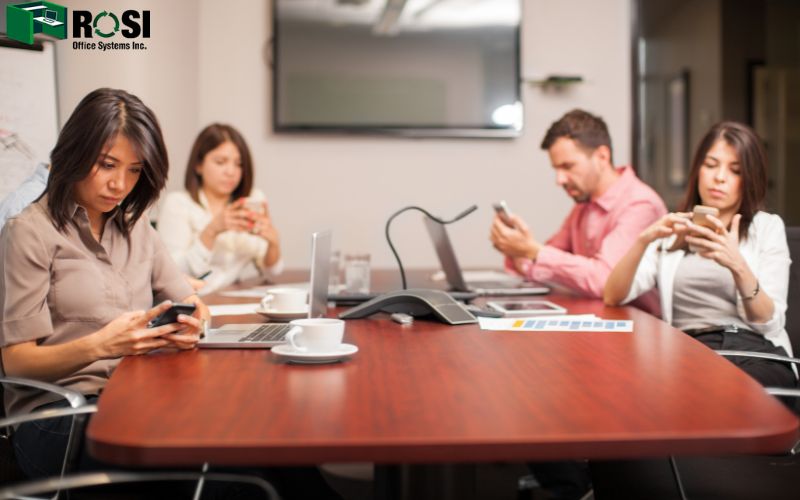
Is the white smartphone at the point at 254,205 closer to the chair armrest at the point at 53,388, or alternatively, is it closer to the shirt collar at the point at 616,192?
the shirt collar at the point at 616,192

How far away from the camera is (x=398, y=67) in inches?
168

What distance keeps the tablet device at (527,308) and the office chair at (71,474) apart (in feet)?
2.85

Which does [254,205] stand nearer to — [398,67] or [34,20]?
[34,20]

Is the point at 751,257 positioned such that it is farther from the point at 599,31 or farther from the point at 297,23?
the point at 297,23

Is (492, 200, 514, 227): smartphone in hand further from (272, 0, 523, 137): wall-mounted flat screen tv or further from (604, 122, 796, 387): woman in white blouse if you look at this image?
(272, 0, 523, 137): wall-mounted flat screen tv

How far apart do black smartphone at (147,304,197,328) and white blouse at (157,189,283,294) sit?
157cm

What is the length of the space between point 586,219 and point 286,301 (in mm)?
1539

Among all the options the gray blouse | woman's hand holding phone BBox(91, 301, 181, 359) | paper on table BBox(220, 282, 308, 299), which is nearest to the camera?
woman's hand holding phone BBox(91, 301, 181, 359)

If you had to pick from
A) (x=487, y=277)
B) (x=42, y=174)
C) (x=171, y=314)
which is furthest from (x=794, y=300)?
(x=42, y=174)

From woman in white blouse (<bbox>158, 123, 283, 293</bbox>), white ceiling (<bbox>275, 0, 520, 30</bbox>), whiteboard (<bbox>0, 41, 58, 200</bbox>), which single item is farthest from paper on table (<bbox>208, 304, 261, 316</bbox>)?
white ceiling (<bbox>275, 0, 520, 30</bbox>)

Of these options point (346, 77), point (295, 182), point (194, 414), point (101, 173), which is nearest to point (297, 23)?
point (346, 77)

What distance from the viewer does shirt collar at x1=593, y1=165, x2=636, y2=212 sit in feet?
9.92

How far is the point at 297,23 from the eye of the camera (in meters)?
4.21

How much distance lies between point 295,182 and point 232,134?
837mm
